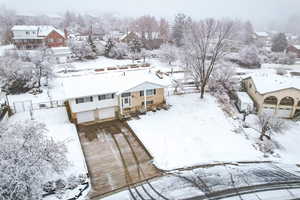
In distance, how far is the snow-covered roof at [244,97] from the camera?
28025mm

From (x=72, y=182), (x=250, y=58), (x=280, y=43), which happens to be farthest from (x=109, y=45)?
(x=280, y=43)

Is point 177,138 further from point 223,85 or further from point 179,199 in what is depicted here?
point 223,85

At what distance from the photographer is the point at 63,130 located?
20328 millimetres

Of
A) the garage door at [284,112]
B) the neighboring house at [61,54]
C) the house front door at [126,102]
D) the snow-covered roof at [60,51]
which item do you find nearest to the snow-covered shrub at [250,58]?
the garage door at [284,112]

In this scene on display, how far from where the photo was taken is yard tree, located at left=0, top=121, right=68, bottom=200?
34.2 feet

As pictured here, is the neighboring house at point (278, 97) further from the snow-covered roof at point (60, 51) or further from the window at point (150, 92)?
the snow-covered roof at point (60, 51)

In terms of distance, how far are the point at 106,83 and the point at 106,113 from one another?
3.40 m

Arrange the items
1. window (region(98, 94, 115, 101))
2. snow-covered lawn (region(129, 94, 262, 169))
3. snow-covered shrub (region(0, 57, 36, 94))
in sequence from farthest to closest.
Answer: snow-covered shrub (region(0, 57, 36, 94)), window (region(98, 94, 115, 101)), snow-covered lawn (region(129, 94, 262, 169))

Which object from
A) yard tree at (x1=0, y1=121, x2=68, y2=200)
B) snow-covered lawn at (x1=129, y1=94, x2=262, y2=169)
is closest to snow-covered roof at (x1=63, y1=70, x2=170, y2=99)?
snow-covered lawn at (x1=129, y1=94, x2=262, y2=169)

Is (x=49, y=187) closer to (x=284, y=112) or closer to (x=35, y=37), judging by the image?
(x=284, y=112)

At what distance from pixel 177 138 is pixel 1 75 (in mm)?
26121

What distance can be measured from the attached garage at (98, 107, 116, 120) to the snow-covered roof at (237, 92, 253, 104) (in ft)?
57.2

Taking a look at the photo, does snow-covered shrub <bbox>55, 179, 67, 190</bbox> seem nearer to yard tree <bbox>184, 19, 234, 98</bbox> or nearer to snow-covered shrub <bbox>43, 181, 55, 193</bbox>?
snow-covered shrub <bbox>43, 181, 55, 193</bbox>

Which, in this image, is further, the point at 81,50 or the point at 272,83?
the point at 81,50
